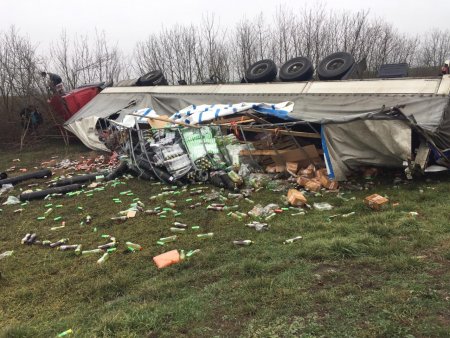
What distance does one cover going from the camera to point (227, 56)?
2262 cm

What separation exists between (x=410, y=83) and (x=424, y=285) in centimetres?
583

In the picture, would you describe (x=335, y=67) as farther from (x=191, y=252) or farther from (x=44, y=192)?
(x=44, y=192)

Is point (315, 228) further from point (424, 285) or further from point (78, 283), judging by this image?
point (78, 283)

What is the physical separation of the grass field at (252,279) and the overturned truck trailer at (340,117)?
82 centimetres

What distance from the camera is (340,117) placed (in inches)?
280

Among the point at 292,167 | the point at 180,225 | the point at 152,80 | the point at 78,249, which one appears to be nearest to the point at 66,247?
the point at 78,249

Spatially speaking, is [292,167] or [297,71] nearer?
[292,167]

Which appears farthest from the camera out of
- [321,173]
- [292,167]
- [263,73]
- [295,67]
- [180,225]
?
[263,73]

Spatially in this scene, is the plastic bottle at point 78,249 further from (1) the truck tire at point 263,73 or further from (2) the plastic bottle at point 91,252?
(1) the truck tire at point 263,73

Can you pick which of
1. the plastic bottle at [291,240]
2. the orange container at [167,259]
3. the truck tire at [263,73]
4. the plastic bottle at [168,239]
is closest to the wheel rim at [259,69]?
the truck tire at [263,73]

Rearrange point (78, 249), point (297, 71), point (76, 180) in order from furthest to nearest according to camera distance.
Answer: point (297, 71)
point (76, 180)
point (78, 249)

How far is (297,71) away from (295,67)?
49 cm

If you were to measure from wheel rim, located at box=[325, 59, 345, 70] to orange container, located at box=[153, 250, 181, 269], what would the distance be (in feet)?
25.8

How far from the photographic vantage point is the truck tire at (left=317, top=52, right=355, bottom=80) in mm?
10117
